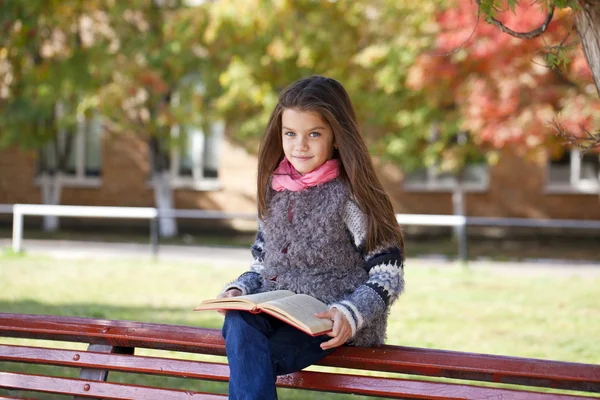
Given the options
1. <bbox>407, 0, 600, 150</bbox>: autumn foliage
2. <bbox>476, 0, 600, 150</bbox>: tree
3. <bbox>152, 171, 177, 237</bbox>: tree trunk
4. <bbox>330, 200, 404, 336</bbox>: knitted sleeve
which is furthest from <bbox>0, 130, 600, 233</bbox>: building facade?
<bbox>476, 0, 600, 150</bbox>: tree

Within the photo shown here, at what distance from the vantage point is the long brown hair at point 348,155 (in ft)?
10.1

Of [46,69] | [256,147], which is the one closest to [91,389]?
[256,147]

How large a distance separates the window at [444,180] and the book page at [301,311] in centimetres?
1699

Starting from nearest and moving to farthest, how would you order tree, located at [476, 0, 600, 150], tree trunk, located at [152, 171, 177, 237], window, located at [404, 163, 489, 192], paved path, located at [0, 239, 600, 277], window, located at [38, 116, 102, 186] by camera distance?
tree, located at [476, 0, 600, 150] < paved path, located at [0, 239, 600, 277] < tree trunk, located at [152, 171, 177, 237] < window, located at [404, 163, 489, 192] < window, located at [38, 116, 102, 186]

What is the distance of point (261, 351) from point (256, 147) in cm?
1445

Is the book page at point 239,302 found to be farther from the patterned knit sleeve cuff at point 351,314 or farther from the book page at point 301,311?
the patterned knit sleeve cuff at point 351,314

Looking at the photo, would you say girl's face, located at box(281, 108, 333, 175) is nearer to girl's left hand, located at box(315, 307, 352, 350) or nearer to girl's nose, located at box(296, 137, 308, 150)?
girl's nose, located at box(296, 137, 308, 150)

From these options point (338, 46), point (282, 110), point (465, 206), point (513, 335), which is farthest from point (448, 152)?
point (282, 110)

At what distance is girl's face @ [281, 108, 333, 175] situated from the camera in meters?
3.19

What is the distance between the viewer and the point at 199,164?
21438 millimetres

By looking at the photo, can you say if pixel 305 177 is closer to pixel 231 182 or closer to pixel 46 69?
pixel 46 69

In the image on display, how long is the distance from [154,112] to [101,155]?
5125mm

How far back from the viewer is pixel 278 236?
10.5 ft

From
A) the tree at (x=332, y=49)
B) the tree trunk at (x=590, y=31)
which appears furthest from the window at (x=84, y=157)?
the tree trunk at (x=590, y=31)
